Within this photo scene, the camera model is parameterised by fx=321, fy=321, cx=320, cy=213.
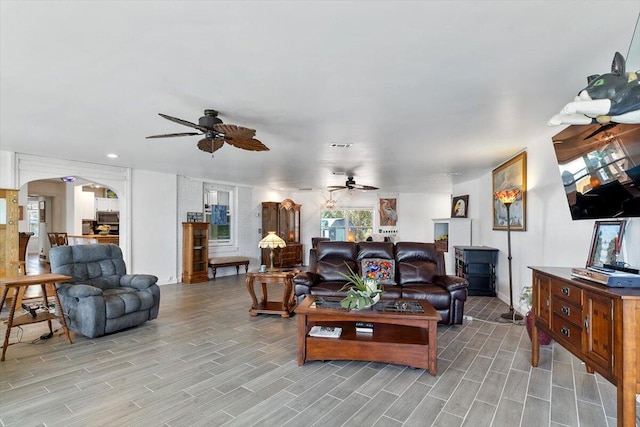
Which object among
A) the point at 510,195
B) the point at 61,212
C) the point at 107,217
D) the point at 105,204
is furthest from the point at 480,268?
the point at 105,204

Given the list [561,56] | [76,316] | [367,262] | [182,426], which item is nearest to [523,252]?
[367,262]

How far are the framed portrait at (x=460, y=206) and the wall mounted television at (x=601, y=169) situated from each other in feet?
16.0

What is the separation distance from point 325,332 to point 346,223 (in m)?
8.15

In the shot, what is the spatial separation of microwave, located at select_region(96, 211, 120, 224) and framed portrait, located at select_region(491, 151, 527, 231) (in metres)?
11.8

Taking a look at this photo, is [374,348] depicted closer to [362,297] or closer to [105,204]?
[362,297]

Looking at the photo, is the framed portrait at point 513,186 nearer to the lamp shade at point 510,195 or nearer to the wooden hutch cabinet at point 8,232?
the lamp shade at point 510,195

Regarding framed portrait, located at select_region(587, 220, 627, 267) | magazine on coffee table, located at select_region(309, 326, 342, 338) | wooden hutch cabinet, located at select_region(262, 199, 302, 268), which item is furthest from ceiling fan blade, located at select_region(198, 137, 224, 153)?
wooden hutch cabinet, located at select_region(262, 199, 302, 268)

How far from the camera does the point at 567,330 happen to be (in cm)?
235

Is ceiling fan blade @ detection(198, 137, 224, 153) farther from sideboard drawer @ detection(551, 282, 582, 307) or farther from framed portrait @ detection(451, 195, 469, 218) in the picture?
framed portrait @ detection(451, 195, 469, 218)

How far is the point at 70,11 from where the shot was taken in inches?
65.6

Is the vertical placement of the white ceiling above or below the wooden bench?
above

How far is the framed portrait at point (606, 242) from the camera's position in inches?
100.0

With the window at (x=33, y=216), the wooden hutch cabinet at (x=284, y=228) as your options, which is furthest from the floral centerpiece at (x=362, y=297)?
the window at (x=33, y=216)

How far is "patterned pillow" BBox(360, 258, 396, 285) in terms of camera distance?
4566 millimetres
